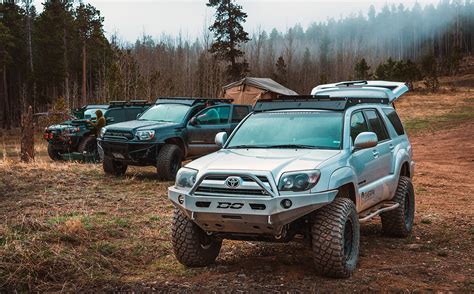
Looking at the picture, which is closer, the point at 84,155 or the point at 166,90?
the point at 84,155

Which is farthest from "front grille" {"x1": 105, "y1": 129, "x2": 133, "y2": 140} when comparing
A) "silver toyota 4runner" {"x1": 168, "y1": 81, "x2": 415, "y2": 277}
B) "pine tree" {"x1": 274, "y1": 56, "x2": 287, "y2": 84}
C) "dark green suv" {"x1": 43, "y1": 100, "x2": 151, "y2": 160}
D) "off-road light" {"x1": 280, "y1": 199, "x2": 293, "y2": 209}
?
"pine tree" {"x1": 274, "y1": 56, "x2": 287, "y2": 84}

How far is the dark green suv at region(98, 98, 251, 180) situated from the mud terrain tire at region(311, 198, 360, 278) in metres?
7.48

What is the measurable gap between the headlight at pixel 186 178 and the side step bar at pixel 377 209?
1.99 m

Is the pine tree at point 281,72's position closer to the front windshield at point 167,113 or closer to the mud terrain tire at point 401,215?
the front windshield at point 167,113

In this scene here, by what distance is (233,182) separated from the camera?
5211mm

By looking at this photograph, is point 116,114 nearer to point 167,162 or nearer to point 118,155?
point 118,155

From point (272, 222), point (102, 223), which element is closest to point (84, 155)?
point (102, 223)

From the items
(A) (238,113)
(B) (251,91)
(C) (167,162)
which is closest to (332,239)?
(C) (167,162)

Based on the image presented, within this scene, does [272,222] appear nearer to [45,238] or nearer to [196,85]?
[45,238]

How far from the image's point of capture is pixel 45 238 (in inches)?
255

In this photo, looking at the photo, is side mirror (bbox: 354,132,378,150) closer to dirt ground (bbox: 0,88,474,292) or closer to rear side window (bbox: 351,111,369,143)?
rear side window (bbox: 351,111,369,143)

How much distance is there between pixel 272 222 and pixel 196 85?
5092 centimetres

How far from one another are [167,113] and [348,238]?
868 cm

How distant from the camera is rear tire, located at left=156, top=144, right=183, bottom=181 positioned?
12578 millimetres
